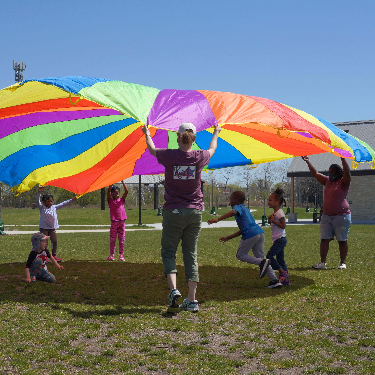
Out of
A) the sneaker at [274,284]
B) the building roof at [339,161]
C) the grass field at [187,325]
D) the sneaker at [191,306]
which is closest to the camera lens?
the grass field at [187,325]

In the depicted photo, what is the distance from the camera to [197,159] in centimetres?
499

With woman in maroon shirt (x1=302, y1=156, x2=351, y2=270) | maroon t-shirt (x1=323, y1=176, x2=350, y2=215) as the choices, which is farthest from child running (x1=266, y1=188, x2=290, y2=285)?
maroon t-shirt (x1=323, y1=176, x2=350, y2=215)

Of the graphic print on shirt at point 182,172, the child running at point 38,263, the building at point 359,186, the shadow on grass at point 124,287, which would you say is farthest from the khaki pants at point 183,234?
the building at point 359,186

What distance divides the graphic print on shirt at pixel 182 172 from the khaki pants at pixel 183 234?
34 centimetres

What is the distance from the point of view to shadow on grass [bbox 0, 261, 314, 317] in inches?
224

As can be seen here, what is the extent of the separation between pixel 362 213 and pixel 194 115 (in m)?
26.8

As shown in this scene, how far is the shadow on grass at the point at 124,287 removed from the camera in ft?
18.7

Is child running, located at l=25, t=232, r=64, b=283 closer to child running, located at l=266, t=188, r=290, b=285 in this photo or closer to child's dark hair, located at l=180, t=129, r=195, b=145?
child's dark hair, located at l=180, t=129, r=195, b=145

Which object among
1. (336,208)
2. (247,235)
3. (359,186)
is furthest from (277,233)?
(359,186)

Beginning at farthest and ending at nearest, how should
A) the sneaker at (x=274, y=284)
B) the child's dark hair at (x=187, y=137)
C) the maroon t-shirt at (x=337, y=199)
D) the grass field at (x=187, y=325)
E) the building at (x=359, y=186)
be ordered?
the building at (x=359, y=186) → the maroon t-shirt at (x=337, y=199) → the sneaker at (x=274, y=284) → the child's dark hair at (x=187, y=137) → the grass field at (x=187, y=325)

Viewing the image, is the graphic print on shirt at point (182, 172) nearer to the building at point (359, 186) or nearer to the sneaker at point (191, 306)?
the sneaker at point (191, 306)

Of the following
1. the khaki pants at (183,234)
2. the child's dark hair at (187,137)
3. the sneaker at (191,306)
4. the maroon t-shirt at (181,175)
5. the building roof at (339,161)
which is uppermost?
the building roof at (339,161)

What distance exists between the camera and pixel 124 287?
21.6ft

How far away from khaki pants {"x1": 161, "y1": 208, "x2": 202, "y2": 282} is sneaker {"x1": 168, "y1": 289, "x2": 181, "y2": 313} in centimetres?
20
